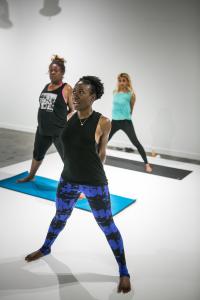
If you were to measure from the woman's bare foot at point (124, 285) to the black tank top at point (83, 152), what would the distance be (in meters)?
0.68

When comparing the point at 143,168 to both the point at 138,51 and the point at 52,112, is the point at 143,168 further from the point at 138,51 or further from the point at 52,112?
the point at 138,51

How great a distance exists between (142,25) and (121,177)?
294 centimetres

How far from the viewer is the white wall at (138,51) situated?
Result: 18.9 feet

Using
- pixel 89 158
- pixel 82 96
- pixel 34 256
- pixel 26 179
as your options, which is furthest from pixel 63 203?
pixel 26 179

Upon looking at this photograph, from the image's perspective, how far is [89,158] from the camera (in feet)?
6.88

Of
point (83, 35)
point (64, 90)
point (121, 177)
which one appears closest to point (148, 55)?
point (83, 35)

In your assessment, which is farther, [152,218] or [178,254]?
[152,218]

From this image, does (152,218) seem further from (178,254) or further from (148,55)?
(148,55)

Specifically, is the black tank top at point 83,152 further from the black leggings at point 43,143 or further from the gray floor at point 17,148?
the gray floor at point 17,148

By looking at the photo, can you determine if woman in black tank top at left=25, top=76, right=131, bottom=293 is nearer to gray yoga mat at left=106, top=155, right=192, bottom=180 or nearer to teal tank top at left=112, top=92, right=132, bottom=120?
teal tank top at left=112, top=92, right=132, bottom=120

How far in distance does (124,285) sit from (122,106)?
310 cm

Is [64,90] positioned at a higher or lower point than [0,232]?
higher

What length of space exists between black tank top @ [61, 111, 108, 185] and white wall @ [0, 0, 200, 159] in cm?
418

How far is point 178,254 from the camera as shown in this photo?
275 cm
